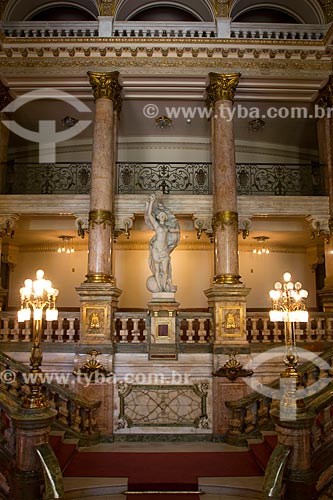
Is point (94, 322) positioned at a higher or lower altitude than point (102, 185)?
lower

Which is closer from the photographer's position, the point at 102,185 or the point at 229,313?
the point at 229,313

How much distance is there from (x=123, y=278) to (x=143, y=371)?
17.8 ft

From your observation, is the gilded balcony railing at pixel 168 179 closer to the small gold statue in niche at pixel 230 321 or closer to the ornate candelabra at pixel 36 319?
the small gold statue in niche at pixel 230 321

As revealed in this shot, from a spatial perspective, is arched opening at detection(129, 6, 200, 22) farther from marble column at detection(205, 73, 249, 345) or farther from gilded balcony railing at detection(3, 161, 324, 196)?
gilded balcony railing at detection(3, 161, 324, 196)

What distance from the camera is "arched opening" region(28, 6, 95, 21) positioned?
12.0 meters

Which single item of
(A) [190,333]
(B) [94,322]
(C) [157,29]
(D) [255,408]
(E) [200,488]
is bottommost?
(E) [200,488]

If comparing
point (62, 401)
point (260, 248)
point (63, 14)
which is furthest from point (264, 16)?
point (62, 401)

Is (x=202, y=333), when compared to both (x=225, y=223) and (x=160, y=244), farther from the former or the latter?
(x=225, y=223)

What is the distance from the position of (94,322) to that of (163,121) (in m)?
6.39

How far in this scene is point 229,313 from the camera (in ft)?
30.4

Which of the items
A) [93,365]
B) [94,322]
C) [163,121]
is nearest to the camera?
[93,365]

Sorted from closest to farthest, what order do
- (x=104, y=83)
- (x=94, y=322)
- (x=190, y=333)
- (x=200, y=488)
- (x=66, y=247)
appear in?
(x=200, y=488), (x=94, y=322), (x=190, y=333), (x=104, y=83), (x=66, y=247)

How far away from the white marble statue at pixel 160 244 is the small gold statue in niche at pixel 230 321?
1182mm

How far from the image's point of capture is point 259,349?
9.27 meters
